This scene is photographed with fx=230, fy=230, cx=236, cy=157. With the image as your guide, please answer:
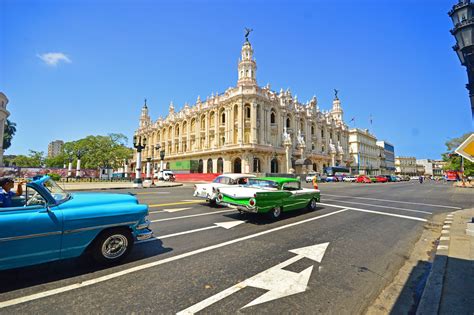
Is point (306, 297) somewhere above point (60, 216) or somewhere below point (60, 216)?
below

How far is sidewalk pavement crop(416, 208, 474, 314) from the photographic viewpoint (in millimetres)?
2869

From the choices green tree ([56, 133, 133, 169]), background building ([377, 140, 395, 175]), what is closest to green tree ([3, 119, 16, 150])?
green tree ([56, 133, 133, 169])

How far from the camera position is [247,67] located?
45.5 metres

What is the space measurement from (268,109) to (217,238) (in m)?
43.5

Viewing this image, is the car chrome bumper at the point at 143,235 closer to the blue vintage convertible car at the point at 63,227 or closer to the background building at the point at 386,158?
the blue vintage convertible car at the point at 63,227

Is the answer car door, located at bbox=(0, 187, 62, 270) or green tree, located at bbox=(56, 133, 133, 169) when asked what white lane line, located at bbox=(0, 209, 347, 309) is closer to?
car door, located at bbox=(0, 187, 62, 270)

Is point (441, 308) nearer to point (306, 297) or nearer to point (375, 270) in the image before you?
point (375, 270)

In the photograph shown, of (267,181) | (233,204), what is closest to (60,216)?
(233,204)

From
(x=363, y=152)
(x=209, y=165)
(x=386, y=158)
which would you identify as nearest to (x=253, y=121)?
(x=209, y=165)

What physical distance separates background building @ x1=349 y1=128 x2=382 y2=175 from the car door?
3200 inches

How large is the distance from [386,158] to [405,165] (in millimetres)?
32505

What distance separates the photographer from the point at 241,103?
43625 mm

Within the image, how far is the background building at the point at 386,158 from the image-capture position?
337 ft

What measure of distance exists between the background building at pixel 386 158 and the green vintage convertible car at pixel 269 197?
108 meters
